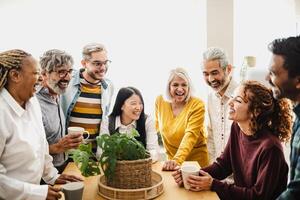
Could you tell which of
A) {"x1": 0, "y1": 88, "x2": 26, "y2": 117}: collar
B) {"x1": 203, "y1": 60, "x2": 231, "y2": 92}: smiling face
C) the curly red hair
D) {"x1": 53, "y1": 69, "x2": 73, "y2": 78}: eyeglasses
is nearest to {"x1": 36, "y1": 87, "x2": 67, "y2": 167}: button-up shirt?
{"x1": 53, "y1": 69, "x2": 73, "y2": 78}: eyeglasses

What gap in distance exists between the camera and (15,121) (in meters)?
1.53

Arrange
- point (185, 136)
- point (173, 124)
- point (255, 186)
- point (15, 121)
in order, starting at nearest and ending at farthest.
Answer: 1. point (15, 121)
2. point (255, 186)
3. point (185, 136)
4. point (173, 124)

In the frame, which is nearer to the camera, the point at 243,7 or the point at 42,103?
the point at 42,103

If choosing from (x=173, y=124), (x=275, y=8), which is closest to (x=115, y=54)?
(x=173, y=124)

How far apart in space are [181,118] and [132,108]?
382 mm

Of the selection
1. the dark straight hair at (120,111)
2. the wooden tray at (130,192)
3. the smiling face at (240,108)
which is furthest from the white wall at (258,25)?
the wooden tray at (130,192)

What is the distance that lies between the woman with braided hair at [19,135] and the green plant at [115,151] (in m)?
0.26

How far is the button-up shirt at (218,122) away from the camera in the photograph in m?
2.52

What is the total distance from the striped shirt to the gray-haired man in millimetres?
841

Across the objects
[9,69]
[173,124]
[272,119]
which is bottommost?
[173,124]

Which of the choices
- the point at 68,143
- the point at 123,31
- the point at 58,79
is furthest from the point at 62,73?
the point at 123,31

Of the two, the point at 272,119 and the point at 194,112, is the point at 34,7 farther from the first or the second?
the point at 272,119

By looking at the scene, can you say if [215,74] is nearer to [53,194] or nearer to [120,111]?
[120,111]

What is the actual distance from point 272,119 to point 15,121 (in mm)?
1291
